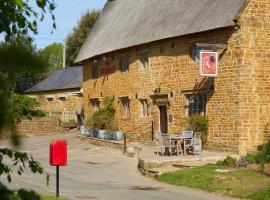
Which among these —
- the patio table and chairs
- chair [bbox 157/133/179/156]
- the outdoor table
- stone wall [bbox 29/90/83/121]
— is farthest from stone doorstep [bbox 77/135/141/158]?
stone wall [bbox 29/90/83/121]

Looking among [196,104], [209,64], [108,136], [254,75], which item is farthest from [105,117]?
[254,75]

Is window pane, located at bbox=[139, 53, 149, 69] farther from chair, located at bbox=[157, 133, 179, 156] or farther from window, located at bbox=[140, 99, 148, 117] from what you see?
chair, located at bbox=[157, 133, 179, 156]

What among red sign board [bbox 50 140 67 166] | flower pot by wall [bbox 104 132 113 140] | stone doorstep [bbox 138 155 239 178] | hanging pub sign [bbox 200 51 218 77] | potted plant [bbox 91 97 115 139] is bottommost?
stone doorstep [bbox 138 155 239 178]

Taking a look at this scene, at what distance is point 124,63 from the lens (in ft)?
105

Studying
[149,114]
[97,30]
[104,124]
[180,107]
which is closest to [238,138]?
[180,107]

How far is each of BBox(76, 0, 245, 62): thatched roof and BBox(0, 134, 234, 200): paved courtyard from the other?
648 cm

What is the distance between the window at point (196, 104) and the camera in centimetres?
2449

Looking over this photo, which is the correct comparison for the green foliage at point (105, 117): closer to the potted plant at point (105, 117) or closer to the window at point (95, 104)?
the potted plant at point (105, 117)

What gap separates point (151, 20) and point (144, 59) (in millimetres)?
2139

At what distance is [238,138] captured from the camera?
72.7 ft

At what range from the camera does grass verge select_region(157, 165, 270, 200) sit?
47.4 ft

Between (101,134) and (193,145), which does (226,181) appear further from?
(101,134)

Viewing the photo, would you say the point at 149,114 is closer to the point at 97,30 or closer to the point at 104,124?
the point at 104,124

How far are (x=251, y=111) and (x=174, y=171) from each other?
5708 mm
